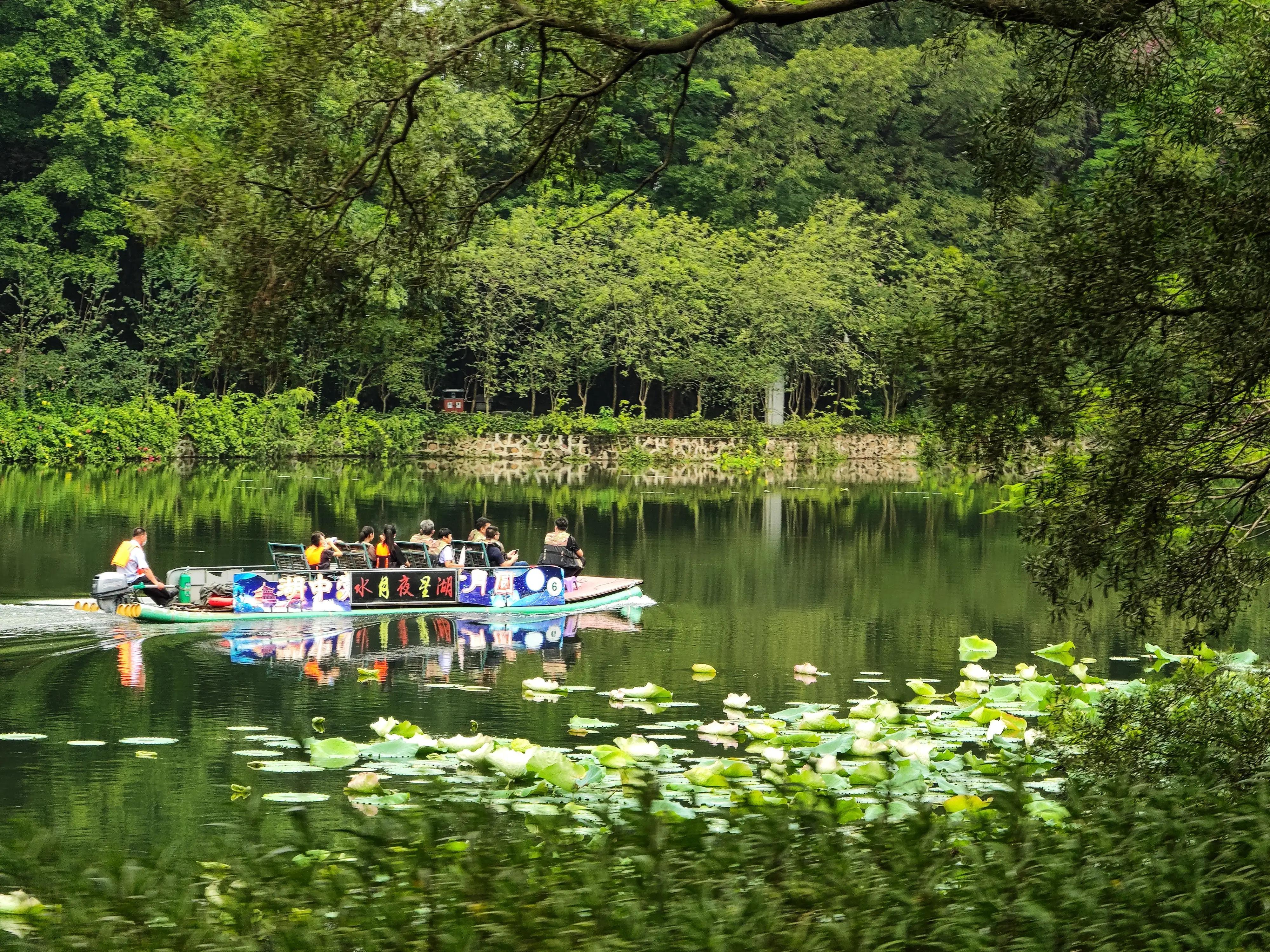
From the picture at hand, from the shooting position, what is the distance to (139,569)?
17984mm

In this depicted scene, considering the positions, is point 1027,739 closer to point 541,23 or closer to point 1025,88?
point 1025,88

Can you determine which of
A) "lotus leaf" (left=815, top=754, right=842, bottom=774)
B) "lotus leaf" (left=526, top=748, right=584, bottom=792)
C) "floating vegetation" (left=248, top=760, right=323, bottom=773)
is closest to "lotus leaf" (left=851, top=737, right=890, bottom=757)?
"lotus leaf" (left=815, top=754, right=842, bottom=774)

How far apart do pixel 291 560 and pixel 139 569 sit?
344 cm

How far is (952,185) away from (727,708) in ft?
153

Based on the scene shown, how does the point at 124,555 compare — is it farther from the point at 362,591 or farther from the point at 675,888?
the point at 675,888

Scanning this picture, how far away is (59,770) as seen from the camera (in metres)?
11.4

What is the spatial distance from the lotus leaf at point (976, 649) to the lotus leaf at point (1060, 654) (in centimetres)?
61

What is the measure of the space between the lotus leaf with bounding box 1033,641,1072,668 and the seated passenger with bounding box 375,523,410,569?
26.3 ft

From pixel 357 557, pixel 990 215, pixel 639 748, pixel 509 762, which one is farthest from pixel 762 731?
pixel 357 557

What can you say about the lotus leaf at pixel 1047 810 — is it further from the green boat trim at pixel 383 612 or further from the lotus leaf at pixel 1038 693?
the green boat trim at pixel 383 612

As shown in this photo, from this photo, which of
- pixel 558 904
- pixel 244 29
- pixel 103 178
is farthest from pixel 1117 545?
pixel 103 178

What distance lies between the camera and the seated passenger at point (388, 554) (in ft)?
66.8

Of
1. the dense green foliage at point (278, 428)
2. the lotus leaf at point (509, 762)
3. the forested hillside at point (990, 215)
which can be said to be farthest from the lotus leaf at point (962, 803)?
the dense green foliage at point (278, 428)

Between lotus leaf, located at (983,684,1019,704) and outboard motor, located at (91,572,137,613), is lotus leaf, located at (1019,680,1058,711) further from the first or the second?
outboard motor, located at (91,572,137,613)
